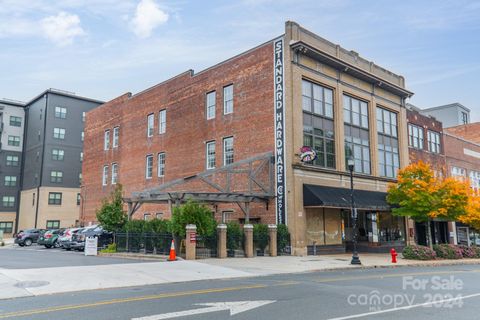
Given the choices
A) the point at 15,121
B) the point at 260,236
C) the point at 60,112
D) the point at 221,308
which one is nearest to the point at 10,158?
the point at 15,121

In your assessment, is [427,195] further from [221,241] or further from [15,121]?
[15,121]

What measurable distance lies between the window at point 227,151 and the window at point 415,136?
17837mm

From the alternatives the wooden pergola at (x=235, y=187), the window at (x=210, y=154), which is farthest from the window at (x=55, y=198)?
the wooden pergola at (x=235, y=187)

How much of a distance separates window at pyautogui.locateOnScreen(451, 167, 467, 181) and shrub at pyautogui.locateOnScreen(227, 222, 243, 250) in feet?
98.4

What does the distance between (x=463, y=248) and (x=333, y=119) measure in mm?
12067

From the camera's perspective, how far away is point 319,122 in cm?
2880

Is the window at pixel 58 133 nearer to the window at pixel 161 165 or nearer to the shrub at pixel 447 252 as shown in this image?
the window at pixel 161 165

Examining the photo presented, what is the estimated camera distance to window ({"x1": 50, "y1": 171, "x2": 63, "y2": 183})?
59.3m

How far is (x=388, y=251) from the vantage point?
3175 centimetres

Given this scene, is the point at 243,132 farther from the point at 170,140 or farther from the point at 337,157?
the point at 170,140

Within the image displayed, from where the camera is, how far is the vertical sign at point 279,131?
2577 centimetres

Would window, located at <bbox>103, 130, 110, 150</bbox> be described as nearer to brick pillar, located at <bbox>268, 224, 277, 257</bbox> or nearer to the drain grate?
brick pillar, located at <bbox>268, 224, 277, 257</bbox>

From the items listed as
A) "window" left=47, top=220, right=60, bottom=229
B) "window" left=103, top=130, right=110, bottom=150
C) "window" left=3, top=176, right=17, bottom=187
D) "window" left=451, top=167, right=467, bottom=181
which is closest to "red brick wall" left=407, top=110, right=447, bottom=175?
"window" left=451, top=167, right=467, bottom=181

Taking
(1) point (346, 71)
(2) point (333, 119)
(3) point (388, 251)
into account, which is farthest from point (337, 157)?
(3) point (388, 251)
